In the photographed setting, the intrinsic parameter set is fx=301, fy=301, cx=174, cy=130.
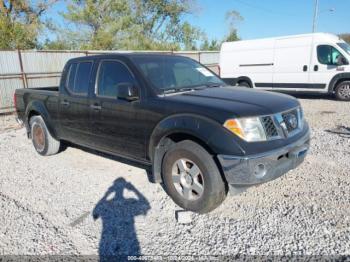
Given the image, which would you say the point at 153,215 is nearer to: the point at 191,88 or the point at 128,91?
the point at 128,91

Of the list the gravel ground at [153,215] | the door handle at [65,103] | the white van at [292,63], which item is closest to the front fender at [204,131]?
the gravel ground at [153,215]

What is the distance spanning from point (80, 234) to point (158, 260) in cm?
99

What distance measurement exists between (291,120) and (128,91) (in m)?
2.02

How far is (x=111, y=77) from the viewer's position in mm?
4438

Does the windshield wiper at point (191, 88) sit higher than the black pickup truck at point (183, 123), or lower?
higher

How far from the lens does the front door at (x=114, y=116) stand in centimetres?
Answer: 405

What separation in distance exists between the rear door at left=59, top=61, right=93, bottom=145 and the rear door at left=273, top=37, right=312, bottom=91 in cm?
916

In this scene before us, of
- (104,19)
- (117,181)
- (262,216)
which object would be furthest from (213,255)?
(104,19)

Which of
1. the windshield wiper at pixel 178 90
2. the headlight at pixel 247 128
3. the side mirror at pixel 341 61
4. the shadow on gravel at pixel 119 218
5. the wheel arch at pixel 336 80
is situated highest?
the side mirror at pixel 341 61

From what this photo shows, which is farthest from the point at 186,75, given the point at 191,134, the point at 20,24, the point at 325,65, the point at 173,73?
the point at 20,24

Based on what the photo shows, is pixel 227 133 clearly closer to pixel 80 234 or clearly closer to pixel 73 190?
pixel 80 234

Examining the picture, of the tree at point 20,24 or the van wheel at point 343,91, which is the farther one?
the tree at point 20,24

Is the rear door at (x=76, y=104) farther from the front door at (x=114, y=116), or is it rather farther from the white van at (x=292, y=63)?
the white van at (x=292, y=63)

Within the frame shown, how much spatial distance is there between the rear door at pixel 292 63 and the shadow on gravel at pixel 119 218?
948 cm
